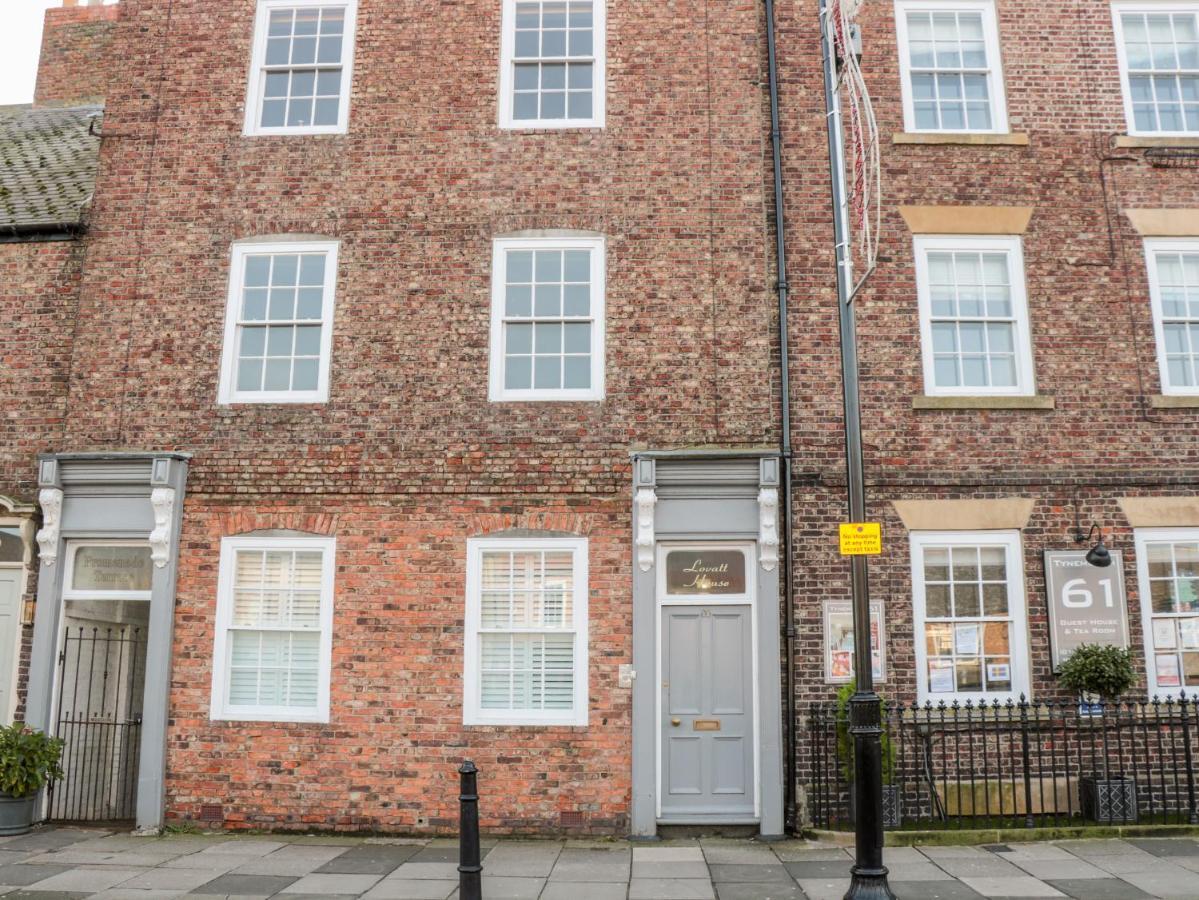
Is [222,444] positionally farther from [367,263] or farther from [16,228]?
[16,228]

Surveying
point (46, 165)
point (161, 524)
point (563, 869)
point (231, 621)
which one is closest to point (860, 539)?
point (563, 869)

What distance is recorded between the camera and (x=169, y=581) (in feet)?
34.6

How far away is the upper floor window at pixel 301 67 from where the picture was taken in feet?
38.6

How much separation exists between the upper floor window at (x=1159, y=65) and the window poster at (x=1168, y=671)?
617 cm

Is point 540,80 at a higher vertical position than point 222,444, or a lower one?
higher

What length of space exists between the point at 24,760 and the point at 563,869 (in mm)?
5679

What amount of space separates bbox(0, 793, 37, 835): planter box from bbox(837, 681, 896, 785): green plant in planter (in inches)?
330

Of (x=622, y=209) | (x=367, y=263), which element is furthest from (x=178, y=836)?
(x=622, y=209)

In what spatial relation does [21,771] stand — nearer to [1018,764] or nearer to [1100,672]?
[1018,764]

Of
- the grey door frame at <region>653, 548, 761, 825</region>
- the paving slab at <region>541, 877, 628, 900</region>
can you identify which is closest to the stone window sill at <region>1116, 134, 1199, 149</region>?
the grey door frame at <region>653, 548, 761, 825</region>

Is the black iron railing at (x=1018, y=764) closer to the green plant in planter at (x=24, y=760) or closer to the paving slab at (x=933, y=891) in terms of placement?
the paving slab at (x=933, y=891)

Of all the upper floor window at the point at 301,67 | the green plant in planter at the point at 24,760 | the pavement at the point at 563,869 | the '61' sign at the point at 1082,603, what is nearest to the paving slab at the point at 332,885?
the pavement at the point at 563,869

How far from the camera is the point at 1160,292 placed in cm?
1120

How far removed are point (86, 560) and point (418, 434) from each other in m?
4.08
